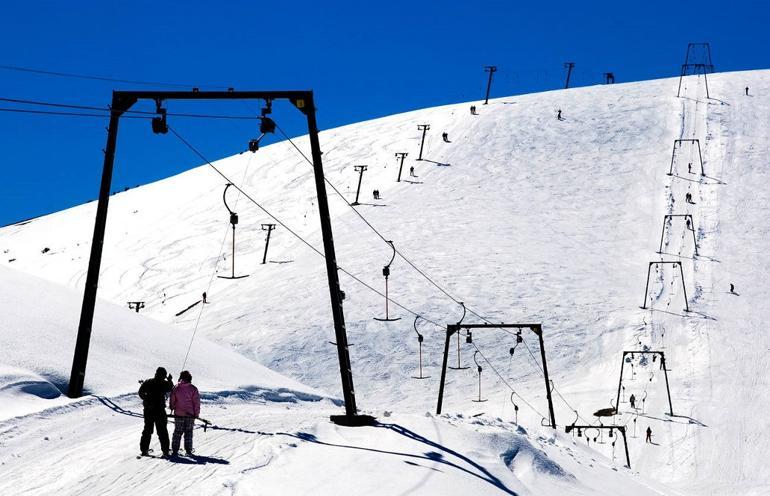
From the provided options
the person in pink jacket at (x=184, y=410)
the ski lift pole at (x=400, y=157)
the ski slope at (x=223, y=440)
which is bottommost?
the ski slope at (x=223, y=440)

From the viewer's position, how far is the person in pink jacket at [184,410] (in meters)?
15.5

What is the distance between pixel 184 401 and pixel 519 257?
4561 centimetres

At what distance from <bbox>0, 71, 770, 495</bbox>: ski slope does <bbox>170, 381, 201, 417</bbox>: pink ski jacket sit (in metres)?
14.8

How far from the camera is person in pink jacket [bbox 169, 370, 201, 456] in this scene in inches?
608

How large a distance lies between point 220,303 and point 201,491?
4431 centimetres

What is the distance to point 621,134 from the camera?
265ft

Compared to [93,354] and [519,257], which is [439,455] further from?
[519,257]

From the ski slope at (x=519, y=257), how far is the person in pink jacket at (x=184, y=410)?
14669 millimetres

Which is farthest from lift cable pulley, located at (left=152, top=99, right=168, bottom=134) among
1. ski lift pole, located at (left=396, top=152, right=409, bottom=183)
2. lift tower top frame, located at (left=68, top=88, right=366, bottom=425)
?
ski lift pole, located at (left=396, top=152, right=409, bottom=183)

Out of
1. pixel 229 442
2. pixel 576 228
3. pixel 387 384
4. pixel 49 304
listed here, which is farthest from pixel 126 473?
pixel 576 228

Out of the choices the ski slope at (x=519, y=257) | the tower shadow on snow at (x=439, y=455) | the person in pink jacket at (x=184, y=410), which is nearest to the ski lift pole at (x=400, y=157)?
the ski slope at (x=519, y=257)

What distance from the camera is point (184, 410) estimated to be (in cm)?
1544

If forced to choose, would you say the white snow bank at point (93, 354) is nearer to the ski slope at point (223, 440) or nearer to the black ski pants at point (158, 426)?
the ski slope at point (223, 440)

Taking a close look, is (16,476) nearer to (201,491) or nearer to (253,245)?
(201,491)
